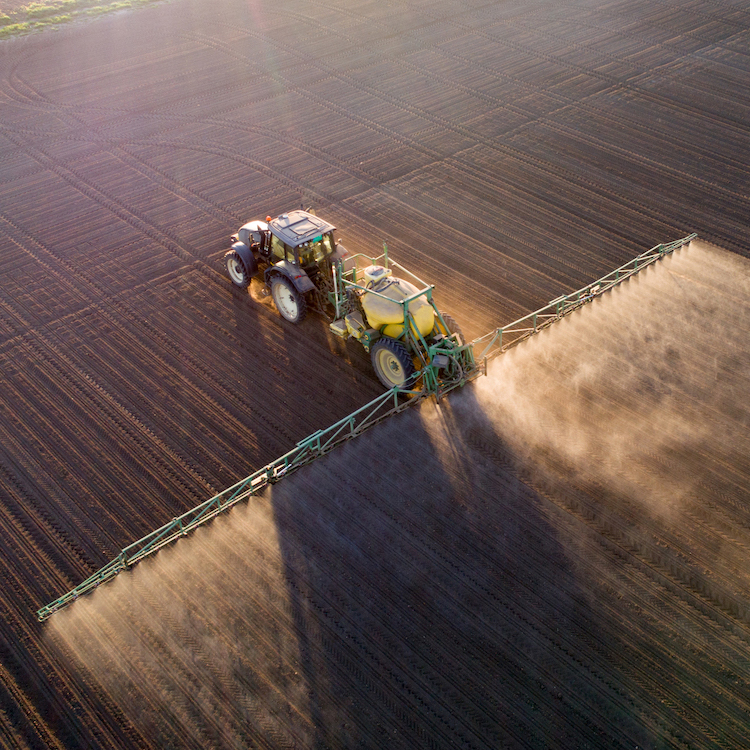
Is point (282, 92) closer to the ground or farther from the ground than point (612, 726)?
farther from the ground

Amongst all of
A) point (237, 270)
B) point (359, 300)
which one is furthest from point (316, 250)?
point (237, 270)

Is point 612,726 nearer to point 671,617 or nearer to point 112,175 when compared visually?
point 671,617

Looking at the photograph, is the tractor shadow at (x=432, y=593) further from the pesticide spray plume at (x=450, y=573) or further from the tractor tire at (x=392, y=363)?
the tractor tire at (x=392, y=363)

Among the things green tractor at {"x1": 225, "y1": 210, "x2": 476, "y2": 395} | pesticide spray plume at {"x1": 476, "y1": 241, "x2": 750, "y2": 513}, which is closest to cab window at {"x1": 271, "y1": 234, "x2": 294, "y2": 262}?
green tractor at {"x1": 225, "y1": 210, "x2": 476, "y2": 395}

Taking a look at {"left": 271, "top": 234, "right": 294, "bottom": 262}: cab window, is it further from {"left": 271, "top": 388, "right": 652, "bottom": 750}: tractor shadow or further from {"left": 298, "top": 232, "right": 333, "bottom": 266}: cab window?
{"left": 271, "top": 388, "right": 652, "bottom": 750}: tractor shadow

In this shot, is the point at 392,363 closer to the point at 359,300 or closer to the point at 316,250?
the point at 359,300

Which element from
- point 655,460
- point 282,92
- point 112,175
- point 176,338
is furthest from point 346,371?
point 282,92

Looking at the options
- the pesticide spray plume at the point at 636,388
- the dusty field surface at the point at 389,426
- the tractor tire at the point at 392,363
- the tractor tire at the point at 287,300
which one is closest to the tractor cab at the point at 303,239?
the tractor tire at the point at 287,300

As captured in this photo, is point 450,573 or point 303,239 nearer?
point 450,573
